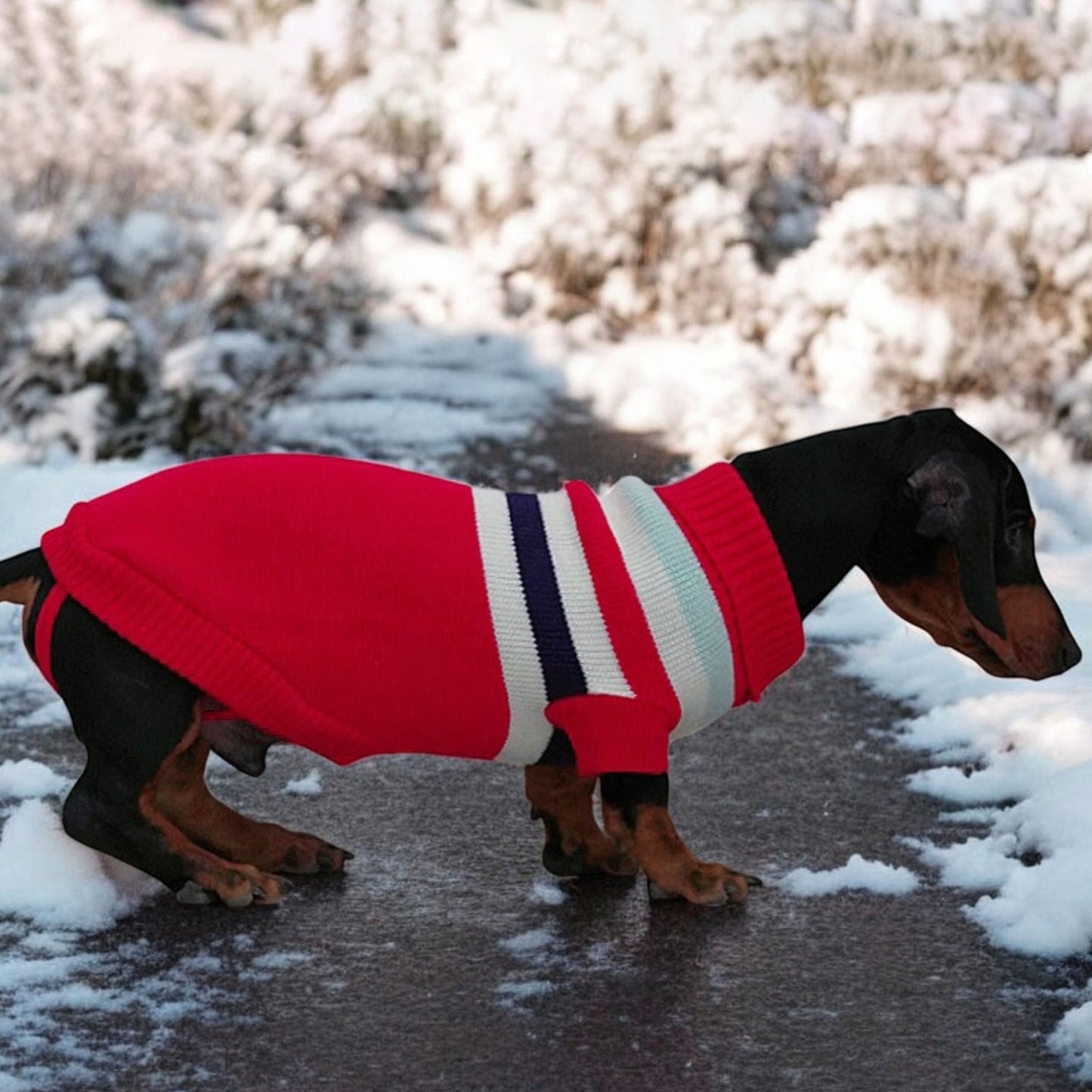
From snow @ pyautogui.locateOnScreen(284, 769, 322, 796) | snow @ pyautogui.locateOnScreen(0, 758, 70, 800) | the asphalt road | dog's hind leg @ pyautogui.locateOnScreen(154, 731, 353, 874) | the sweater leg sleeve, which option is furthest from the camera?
snow @ pyautogui.locateOnScreen(284, 769, 322, 796)

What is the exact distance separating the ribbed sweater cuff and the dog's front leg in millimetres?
243

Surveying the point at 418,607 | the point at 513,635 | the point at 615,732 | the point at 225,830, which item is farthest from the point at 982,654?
the point at 225,830

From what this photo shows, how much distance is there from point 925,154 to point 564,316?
1800mm

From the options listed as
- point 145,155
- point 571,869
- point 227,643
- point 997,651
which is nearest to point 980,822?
point 997,651

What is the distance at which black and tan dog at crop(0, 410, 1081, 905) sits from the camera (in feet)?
9.74

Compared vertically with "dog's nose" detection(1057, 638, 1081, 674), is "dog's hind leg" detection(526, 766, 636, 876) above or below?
below

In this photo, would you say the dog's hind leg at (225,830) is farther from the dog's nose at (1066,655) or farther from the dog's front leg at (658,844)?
the dog's nose at (1066,655)

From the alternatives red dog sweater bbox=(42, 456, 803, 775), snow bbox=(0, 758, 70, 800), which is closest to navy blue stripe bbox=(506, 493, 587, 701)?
red dog sweater bbox=(42, 456, 803, 775)

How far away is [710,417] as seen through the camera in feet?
21.2

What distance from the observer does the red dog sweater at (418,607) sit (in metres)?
2.94

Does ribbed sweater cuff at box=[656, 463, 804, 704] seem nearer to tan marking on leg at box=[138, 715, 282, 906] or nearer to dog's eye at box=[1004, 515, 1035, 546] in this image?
dog's eye at box=[1004, 515, 1035, 546]

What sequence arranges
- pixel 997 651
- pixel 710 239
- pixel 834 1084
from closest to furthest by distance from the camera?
pixel 834 1084
pixel 997 651
pixel 710 239

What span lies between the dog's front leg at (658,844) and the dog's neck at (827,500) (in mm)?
406

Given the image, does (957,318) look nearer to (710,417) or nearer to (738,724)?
(710,417)
